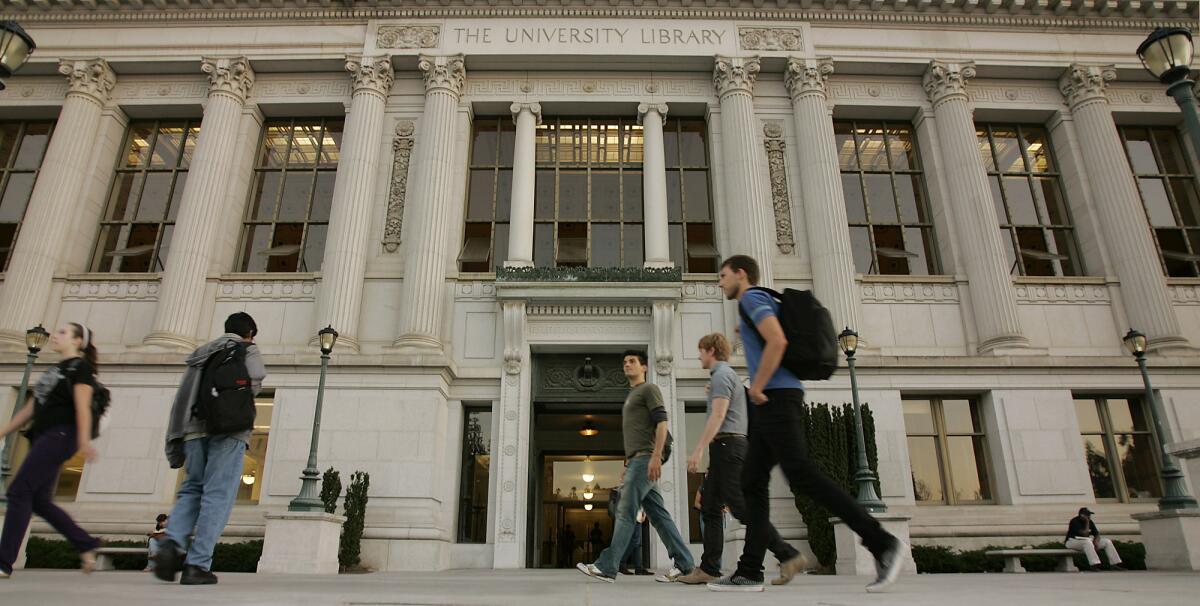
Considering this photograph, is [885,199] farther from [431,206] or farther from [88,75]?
[88,75]

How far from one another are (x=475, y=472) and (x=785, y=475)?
39.8ft

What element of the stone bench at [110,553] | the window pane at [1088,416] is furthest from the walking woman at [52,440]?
the window pane at [1088,416]

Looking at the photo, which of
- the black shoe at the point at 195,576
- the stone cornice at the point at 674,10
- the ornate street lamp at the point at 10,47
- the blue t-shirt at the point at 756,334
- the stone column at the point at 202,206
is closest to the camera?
the blue t-shirt at the point at 756,334

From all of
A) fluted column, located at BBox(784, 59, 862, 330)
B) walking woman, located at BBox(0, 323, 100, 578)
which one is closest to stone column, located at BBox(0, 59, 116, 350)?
walking woman, located at BBox(0, 323, 100, 578)

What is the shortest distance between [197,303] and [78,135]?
6.14 m

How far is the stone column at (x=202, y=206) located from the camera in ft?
53.8

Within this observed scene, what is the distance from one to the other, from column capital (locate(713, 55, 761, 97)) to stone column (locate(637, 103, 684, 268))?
1.67 meters

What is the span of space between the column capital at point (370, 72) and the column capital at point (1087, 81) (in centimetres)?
1848

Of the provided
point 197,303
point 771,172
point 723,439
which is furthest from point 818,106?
point 197,303

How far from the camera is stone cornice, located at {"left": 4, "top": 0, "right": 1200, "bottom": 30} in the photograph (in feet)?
63.8

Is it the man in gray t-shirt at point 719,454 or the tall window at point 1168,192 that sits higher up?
the tall window at point 1168,192

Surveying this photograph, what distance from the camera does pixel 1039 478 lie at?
1530 centimetres

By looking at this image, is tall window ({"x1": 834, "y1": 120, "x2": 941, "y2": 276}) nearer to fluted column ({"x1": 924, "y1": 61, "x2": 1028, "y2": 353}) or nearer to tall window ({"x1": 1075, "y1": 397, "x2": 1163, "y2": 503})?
fluted column ({"x1": 924, "y1": 61, "x2": 1028, "y2": 353})

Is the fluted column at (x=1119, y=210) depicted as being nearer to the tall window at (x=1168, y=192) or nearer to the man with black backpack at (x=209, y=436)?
the tall window at (x=1168, y=192)
